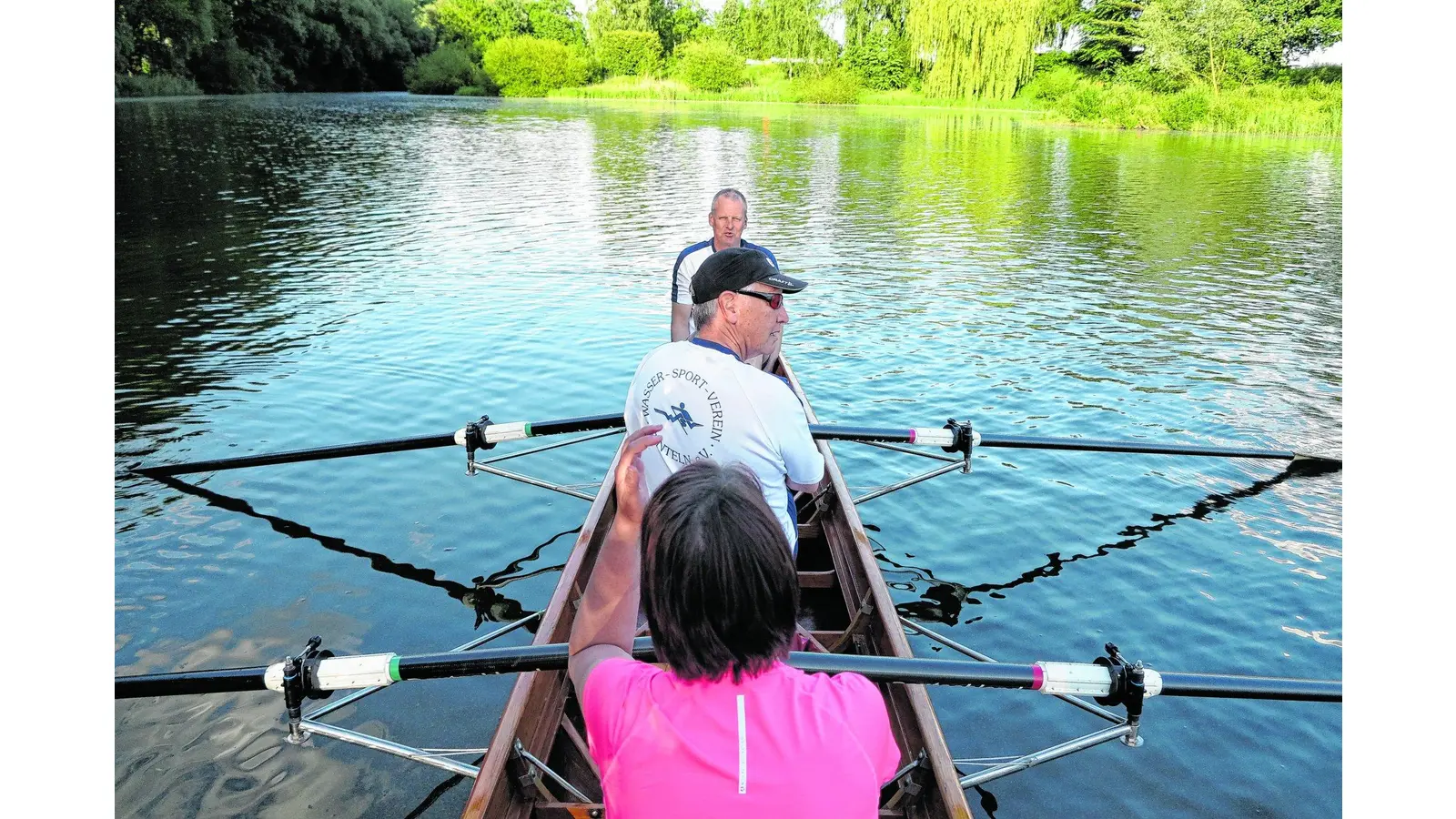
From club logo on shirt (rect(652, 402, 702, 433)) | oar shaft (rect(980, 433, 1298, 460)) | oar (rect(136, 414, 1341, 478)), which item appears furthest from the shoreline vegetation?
club logo on shirt (rect(652, 402, 702, 433))

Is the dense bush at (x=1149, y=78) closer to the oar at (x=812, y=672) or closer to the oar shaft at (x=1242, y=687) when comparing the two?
the oar shaft at (x=1242, y=687)

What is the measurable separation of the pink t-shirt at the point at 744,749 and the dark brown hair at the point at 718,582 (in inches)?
2.4

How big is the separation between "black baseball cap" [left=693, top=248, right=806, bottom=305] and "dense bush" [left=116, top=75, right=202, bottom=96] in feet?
154

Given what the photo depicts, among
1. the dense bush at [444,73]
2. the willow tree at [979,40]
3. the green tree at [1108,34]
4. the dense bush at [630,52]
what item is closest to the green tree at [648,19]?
the dense bush at [630,52]

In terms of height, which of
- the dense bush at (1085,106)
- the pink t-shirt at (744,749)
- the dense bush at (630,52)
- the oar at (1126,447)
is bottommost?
the oar at (1126,447)

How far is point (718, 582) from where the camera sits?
4.93ft

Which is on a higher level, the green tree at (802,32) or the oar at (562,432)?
the green tree at (802,32)

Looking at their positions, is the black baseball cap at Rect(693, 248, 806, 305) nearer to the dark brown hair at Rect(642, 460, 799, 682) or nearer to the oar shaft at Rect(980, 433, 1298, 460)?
the dark brown hair at Rect(642, 460, 799, 682)

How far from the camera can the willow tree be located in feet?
146

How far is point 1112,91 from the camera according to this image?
41594mm

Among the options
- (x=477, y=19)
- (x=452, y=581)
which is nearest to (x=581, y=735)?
(x=452, y=581)

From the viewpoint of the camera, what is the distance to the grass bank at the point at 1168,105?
35.3 m
